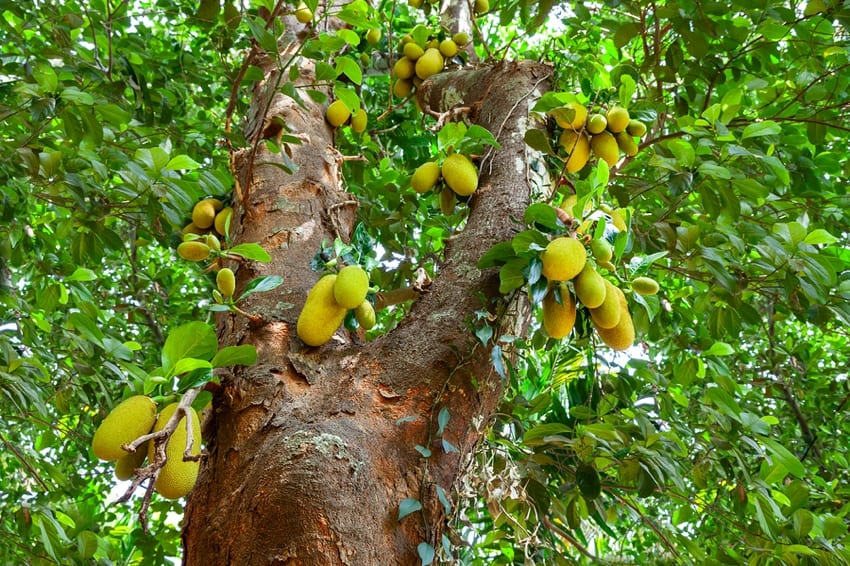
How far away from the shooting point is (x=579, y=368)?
191cm

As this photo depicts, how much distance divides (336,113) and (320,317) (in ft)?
3.20

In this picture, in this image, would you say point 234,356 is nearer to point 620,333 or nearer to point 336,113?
point 620,333

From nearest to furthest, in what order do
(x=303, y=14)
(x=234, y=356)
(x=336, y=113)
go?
(x=234, y=356)
(x=336, y=113)
(x=303, y=14)

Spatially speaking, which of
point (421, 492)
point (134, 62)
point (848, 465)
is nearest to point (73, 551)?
point (421, 492)

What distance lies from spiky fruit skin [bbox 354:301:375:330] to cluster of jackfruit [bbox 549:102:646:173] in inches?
21.6

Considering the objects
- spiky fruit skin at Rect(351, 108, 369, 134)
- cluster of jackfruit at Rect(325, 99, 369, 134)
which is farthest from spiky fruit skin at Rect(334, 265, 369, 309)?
spiky fruit skin at Rect(351, 108, 369, 134)

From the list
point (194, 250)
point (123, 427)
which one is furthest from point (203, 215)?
point (123, 427)

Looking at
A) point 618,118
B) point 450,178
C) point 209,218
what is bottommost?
point 209,218

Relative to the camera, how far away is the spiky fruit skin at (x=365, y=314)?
1.35 metres

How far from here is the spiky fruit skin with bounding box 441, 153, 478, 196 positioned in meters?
1.50

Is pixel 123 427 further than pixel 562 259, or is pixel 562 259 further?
pixel 562 259

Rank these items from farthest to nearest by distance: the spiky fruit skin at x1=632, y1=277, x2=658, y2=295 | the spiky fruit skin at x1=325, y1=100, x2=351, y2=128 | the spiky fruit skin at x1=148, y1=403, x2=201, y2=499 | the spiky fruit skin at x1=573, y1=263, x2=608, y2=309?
the spiky fruit skin at x1=325, y1=100, x2=351, y2=128 < the spiky fruit skin at x1=632, y1=277, x2=658, y2=295 < the spiky fruit skin at x1=573, y1=263, x2=608, y2=309 < the spiky fruit skin at x1=148, y1=403, x2=201, y2=499

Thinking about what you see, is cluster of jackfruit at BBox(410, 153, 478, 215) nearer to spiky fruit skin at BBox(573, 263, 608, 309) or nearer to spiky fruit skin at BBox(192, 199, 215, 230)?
spiky fruit skin at BBox(573, 263, 608, 309)

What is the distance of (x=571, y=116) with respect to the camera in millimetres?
1521
